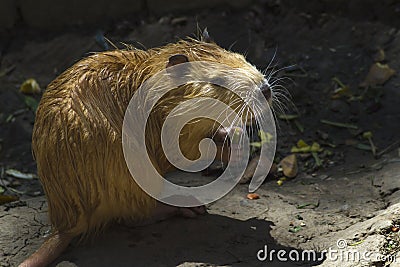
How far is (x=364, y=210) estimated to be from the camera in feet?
12.2

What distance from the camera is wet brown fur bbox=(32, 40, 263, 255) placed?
332 cm

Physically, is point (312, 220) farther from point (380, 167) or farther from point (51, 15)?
point (51, 15)

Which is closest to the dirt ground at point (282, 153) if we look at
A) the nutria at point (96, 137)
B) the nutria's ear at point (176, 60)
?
the nutria at point (96, 137)

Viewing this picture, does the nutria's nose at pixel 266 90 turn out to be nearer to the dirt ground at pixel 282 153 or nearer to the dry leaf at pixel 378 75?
the dirt ground at pixel 282 153

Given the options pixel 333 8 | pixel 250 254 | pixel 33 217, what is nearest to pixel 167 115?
pixel 250 254

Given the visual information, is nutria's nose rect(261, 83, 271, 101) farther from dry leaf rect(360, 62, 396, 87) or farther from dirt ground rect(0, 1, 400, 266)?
dry leaf rect(360, 62, 396, 87)

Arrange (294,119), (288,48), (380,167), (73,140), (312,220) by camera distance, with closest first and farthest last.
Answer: (73,140), (312,220), (380,167), (294,119), (288,48)

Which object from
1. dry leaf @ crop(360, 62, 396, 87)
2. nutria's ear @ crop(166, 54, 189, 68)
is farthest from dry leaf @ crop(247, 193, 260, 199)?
dry leaf @ crop(360, 62, 396, 87)

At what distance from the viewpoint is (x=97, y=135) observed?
3316 mm

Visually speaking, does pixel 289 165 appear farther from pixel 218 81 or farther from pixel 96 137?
pixel 96 137

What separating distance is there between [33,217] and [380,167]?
2.01 meters

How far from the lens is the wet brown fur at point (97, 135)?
131 inches

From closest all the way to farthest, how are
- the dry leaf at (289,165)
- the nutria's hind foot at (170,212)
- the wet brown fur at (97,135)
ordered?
the wet brown fur at (97,135), the nutria's hind foot at (170,212), the dry leaf at (289,165)

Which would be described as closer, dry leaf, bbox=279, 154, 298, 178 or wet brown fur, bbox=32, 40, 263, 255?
wet brown fur, bbox=32, 40, 263, 255
